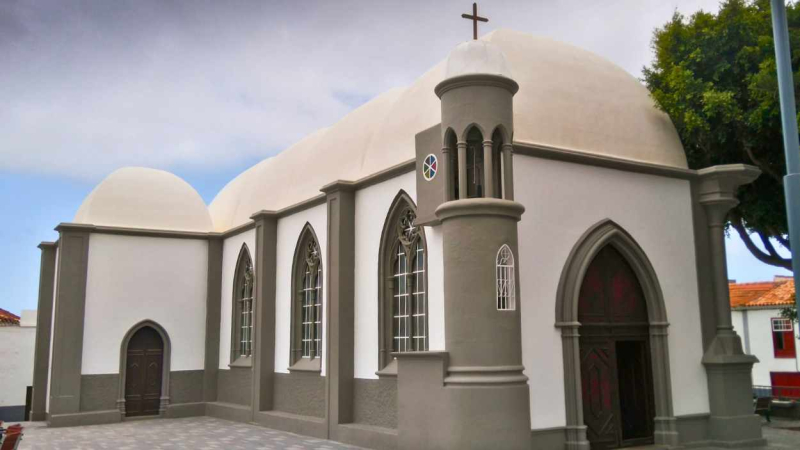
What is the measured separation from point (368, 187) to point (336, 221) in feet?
3.37

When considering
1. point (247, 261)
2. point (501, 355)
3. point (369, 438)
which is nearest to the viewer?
point (501, 355)

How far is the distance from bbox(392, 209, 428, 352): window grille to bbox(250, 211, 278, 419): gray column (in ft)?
16.7

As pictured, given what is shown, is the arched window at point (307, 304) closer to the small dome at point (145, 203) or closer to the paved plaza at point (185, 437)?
the paved plaza at point (185, 437)

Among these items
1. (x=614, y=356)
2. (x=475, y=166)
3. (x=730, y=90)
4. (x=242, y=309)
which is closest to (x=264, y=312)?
(x=242, y=309)

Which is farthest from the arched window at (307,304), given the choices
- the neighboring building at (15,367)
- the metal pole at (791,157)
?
the neighboring building at (15,367)

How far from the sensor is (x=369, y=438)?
43.8 ft

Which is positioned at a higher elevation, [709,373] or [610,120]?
[610,120]

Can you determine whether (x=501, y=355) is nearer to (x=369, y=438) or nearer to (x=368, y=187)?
(x=369, y=438)

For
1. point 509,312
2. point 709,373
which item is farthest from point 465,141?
point 709,373

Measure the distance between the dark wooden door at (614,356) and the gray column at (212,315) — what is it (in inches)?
474

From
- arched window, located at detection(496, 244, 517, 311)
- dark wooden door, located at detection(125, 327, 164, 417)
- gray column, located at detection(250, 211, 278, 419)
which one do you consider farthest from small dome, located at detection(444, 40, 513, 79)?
dark wooden door, located at detection(125, 327, 164, 417)

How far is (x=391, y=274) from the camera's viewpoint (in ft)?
46.7

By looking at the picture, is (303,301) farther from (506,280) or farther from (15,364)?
(15,364)

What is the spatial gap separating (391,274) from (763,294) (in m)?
22.3
